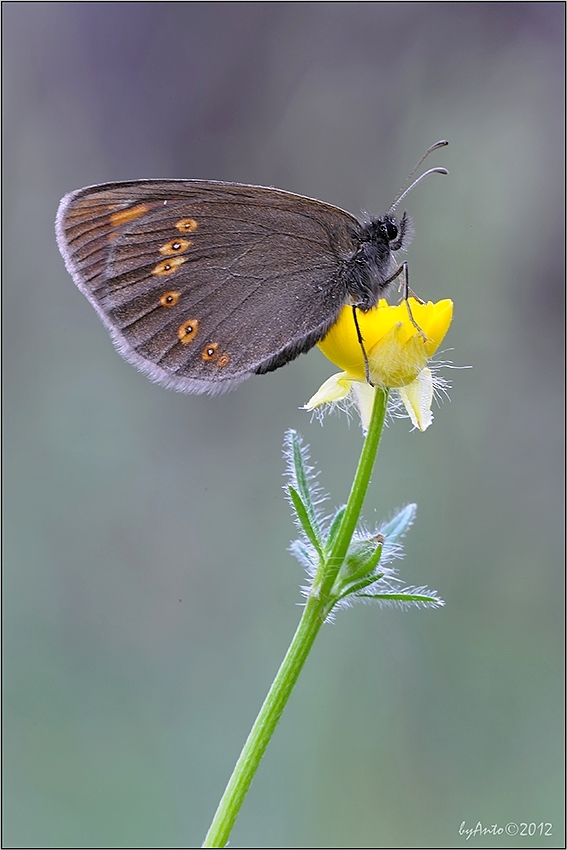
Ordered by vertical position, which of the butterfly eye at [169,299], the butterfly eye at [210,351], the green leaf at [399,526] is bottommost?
the green leaf at [399,526]

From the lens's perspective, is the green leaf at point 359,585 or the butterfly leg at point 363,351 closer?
the green leaf at point 359,585

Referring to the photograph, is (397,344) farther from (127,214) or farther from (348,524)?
(127,214)

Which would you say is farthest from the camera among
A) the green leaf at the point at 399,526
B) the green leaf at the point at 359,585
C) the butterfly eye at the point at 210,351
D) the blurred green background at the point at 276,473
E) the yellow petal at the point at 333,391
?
the blurred green background at the point at 276,473

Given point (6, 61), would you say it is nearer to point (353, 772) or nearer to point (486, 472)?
point (486, 472)

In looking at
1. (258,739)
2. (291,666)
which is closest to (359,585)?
(291,666)

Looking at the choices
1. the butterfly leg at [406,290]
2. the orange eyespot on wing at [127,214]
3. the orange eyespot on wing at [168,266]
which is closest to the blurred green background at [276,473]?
the butterfly leg at [406,290]

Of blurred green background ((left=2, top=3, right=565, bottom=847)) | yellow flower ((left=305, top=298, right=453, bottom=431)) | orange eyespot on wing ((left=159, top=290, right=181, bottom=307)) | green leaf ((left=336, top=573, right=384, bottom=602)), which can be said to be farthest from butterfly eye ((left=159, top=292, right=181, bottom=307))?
blurred green background ((left=2, top=3, right=565, bottom=847))

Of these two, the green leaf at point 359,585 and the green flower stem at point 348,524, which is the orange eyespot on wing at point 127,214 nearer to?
the green flower stem at point 348,524
